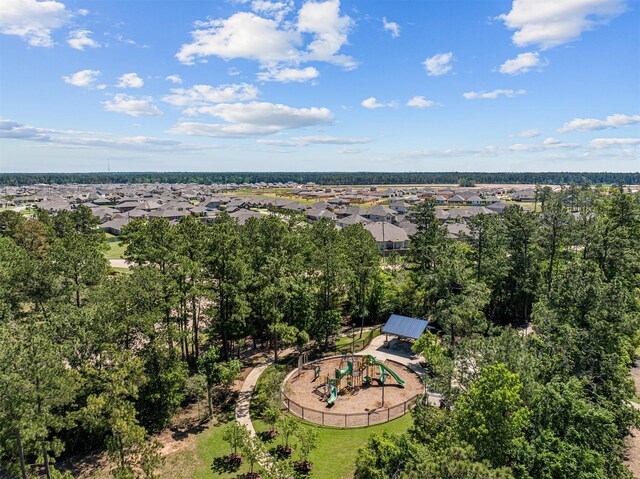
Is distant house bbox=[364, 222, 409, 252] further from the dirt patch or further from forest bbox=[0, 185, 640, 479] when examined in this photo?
the dirt patch

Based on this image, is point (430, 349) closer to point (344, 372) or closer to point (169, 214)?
point (344, 372)

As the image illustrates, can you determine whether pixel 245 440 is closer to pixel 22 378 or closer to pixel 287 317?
pixel 22 378

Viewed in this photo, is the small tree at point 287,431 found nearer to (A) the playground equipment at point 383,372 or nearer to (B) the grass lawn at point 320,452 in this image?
(B) the grass lawn at point 320,452

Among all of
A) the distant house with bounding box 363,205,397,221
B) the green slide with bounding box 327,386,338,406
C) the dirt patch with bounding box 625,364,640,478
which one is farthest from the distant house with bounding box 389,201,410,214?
the dirt patch with bounding box 625,364,640,478

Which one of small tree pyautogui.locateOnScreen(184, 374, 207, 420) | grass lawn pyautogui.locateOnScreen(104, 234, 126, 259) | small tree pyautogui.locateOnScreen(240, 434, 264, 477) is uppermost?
grass lawn pyautogui.locateOnScreen(104, 234, 126, 259)

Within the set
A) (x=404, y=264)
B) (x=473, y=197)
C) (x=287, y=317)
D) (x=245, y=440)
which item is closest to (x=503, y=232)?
(x=404, y=264)

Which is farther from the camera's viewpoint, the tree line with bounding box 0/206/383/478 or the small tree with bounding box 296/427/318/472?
the small tree with bounding box 296/427/318/472
